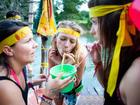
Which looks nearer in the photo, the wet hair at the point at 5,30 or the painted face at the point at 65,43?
the wet hair at the point at 5,30

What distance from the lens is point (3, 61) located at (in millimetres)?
2250

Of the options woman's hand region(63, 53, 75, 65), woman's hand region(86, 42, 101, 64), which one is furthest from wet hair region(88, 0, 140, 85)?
woman's hand region(63, 53, 75, 65)

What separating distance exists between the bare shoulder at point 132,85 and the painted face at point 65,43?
7.16 feet

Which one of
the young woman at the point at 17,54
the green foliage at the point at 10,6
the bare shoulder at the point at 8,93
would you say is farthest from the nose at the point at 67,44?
the green foliage at the point at 10,6

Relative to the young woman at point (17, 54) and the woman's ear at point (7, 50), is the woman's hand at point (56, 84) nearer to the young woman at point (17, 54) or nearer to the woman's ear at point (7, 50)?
the young woman at point (17, 54)

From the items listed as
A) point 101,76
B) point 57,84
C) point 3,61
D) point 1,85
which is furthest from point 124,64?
point 3,61

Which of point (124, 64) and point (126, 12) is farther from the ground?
point (126, 12)

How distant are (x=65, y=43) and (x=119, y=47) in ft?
6.88

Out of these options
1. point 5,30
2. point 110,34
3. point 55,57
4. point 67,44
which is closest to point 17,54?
point 5,30

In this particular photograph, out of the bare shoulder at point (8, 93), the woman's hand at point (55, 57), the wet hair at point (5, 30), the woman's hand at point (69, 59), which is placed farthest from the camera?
the woman's hand at point (55, 57)

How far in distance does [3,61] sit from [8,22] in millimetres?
311

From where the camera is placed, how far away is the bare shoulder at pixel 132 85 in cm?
141

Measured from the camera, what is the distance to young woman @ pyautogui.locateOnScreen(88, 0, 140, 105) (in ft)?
4.81

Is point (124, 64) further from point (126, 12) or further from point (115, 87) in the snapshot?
point (126, 12)
